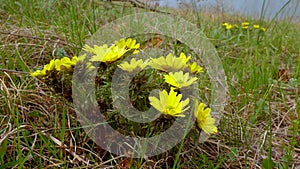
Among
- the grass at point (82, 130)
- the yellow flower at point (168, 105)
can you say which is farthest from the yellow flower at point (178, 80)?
the grass at point (82, 130)

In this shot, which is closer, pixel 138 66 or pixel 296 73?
pixel 138 66

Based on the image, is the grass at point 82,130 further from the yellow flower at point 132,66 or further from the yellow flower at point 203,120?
the yellow flower at point 132,66

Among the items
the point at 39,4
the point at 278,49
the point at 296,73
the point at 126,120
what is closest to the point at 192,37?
the point at 296,73

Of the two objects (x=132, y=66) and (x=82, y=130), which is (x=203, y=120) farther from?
(x=82, y=130)

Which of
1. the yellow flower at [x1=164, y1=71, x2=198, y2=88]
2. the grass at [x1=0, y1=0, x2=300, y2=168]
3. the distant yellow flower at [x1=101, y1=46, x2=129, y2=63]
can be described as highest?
the distant yellow flower at [x1=101, y1=46, x2=129, y2=63]

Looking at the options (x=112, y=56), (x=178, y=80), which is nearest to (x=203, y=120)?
(x=178, y=80)

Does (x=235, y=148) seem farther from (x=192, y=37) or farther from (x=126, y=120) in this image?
(x=192, y=37)

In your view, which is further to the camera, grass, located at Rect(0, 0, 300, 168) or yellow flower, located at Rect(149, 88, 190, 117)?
grass, located at Rect(0, 0, 300, 168)

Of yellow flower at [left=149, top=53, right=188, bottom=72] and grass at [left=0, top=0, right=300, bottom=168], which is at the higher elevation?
yellow flower at [left=149, top=53, right=188, bottom=72]

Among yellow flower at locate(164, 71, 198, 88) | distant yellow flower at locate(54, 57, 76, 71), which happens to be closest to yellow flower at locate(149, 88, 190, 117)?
yellow flower at locate(164, 71, 198, 88)

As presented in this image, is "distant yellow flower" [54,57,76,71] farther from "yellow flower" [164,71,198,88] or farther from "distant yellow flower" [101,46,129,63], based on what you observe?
"yellow flower" [164,71,198,88]

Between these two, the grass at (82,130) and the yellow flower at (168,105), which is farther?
the grass at (82,130)
